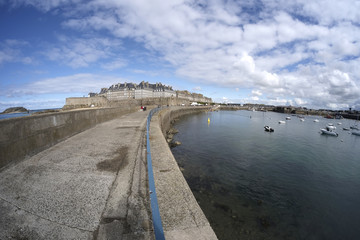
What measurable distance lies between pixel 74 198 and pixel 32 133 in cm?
296

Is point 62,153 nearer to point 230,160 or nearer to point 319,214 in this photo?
point 319,214

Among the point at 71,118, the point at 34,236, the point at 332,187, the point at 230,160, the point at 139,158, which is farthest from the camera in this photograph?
the point at 230,160

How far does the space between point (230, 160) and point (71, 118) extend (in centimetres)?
1073

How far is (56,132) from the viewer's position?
5637 mm

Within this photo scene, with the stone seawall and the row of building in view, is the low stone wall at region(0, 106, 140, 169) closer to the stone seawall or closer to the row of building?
the stone seawall

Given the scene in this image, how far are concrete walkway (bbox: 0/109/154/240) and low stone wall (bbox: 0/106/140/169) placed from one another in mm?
263

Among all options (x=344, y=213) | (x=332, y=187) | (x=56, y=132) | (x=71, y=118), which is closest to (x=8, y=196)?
(x=56, y=132)

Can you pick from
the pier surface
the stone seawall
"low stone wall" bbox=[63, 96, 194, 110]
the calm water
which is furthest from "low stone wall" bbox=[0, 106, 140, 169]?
"low stone wall" bbox=[63, 96, 194, 110]

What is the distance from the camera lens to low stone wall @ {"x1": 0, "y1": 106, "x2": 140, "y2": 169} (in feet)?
11.7

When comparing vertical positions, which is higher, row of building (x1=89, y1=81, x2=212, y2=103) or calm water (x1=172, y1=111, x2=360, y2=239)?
row of building (x1=89, y1=81, x2=212, y2=103)

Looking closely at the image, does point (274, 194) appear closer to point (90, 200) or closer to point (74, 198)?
point (90, 200)

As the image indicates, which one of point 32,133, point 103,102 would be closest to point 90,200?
point 32,133

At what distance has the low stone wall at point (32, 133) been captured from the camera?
358 centimetres

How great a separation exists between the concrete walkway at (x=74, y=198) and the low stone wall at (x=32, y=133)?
263 mm
